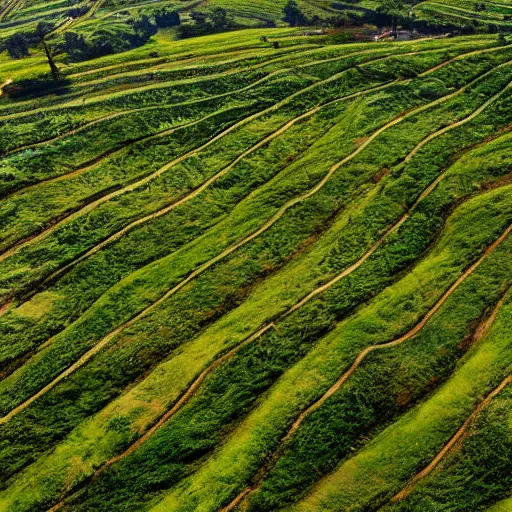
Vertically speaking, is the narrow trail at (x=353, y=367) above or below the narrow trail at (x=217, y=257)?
below

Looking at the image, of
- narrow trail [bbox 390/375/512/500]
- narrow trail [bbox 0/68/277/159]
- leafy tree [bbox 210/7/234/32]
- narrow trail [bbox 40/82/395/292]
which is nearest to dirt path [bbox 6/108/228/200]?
narrow trail [bbox 0/68/277/159]

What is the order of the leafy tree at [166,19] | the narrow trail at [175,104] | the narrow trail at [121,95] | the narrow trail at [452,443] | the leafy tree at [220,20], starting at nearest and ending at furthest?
the narrow trail at [452,443] → the narrow trail at [175,104] → the narrow trail at [121,95] → the leafy tree at [220,20] → the leafy tree at [166,19]

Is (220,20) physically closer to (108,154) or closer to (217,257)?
(108,154)

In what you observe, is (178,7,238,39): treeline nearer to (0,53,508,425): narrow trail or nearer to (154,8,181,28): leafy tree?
(154,8,181,28): leafy tree

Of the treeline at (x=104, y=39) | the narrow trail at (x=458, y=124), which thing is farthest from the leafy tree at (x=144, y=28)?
the narrow trail at (x=458, y=124)

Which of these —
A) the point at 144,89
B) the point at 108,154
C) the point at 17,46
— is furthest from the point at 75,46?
the point at 108,154

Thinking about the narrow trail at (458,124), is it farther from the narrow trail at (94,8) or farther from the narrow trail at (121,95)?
the narrow trail at (94,8)
